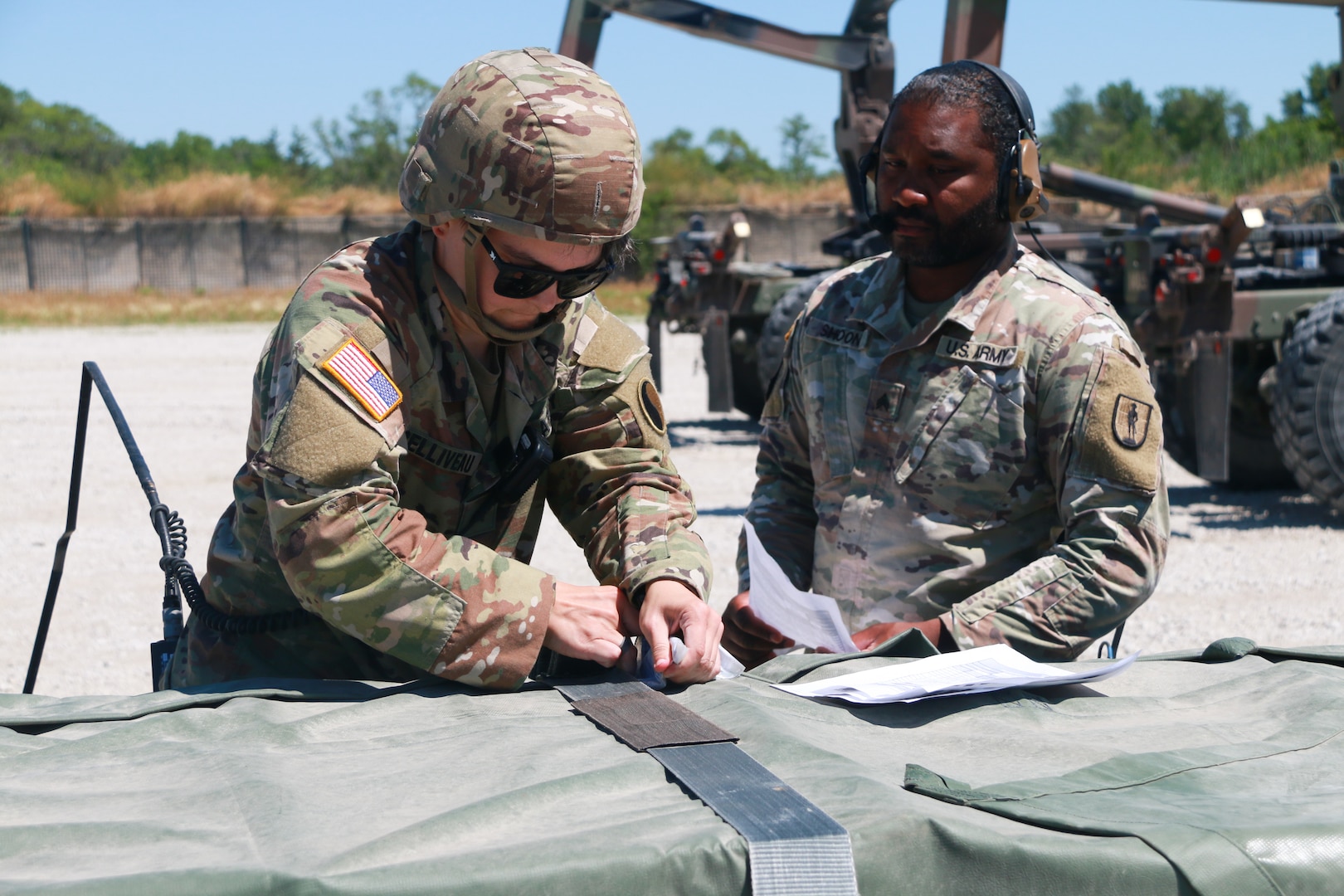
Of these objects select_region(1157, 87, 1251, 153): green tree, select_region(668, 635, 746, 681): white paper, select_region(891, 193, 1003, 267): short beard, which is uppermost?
select_region(1157, 87, 1251, 153): green tree

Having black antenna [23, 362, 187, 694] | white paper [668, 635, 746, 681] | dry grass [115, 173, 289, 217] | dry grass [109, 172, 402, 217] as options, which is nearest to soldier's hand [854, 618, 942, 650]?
white paper [668, 635, 746, 681]

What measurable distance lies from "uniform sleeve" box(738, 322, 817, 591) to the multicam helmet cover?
0.88 m

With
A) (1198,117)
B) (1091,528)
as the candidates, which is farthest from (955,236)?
(1198,117)

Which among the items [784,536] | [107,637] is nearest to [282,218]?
[107,637]

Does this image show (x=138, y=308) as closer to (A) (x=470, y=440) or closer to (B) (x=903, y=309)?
(B) (x=903, y=309)

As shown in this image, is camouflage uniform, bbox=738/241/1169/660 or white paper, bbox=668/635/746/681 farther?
camouflage uniform, bbox=738/241/1169/660

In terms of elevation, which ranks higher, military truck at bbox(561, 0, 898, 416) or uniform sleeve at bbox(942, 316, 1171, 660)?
military truck at bbox(561, 0, 898, 416)

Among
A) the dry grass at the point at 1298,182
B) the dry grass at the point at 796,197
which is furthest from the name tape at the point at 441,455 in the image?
the dry grass at the point at 796,197

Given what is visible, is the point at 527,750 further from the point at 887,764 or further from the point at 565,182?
the point at 565,182

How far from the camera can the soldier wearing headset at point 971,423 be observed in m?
2.18

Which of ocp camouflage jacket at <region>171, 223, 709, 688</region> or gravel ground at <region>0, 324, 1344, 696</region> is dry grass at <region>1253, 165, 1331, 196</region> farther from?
ocp camouflage jacket at <region>171, 223, 709, 688</region>

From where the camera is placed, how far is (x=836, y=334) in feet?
8.32

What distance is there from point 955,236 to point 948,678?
96cm

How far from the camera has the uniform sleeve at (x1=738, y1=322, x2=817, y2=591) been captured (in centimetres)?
262
